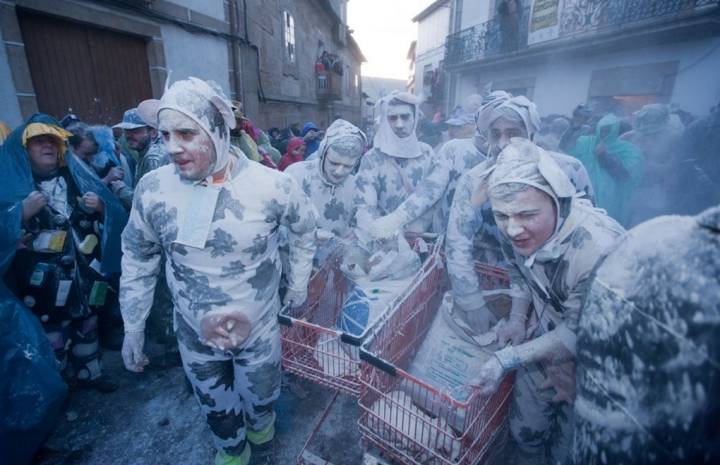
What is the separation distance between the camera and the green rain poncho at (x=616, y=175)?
170 inches

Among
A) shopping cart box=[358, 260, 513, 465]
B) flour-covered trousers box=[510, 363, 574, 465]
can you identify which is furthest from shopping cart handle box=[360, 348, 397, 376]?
flour-covered trousers box=[510, 363, 574, 465]

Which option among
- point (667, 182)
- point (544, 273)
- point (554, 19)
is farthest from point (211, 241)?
point (554, 19)

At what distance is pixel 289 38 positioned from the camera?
1355cm

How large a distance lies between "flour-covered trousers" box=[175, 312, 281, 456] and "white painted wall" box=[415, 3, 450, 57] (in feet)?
92.8

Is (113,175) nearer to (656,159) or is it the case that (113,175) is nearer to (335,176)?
(335,176)

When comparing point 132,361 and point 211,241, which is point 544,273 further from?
point 132,361

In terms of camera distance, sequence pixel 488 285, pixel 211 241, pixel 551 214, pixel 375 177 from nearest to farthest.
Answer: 1. pixel 551 214
2. pixel 211 241
3. pixel 488 285
4. pixel 375 177

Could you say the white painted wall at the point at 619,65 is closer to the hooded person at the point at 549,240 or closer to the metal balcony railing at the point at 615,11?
the metal balcony railing at the point at 615,11

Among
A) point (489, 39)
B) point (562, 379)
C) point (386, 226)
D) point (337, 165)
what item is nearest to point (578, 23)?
point (489, 39)

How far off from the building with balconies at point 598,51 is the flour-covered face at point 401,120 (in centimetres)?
1111

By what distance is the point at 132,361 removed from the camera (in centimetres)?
215

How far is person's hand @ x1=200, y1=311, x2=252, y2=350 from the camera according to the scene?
6.53ft

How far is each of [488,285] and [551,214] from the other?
3.62ft

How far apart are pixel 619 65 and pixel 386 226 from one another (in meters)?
14.3
